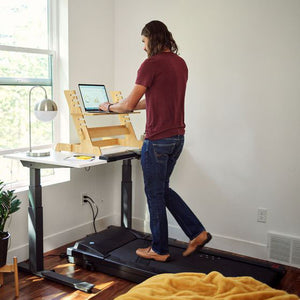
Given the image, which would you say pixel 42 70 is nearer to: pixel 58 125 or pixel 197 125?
pixel 58 125

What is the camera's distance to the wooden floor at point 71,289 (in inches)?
113

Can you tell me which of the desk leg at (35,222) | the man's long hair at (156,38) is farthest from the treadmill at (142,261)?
the man's long hair at (156,38)

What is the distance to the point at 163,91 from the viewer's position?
2.91 m

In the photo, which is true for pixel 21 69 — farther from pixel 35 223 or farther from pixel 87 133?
pixel 35 223

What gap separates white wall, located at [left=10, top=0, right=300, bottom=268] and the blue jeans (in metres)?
0.64

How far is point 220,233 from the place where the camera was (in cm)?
376

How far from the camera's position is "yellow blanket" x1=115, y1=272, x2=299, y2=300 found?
6.37 ft

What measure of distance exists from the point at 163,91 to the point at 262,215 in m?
1.34

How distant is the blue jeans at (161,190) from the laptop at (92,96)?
24.4 inches

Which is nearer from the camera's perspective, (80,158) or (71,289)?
(71,289)

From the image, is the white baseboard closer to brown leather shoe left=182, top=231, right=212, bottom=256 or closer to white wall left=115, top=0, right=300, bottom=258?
white wall left=115, top=0, right=300, bottom=258

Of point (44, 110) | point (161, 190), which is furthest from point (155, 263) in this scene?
point (44, 110)

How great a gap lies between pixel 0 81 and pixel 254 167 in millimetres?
1996

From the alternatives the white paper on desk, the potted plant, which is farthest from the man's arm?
the potted plant
